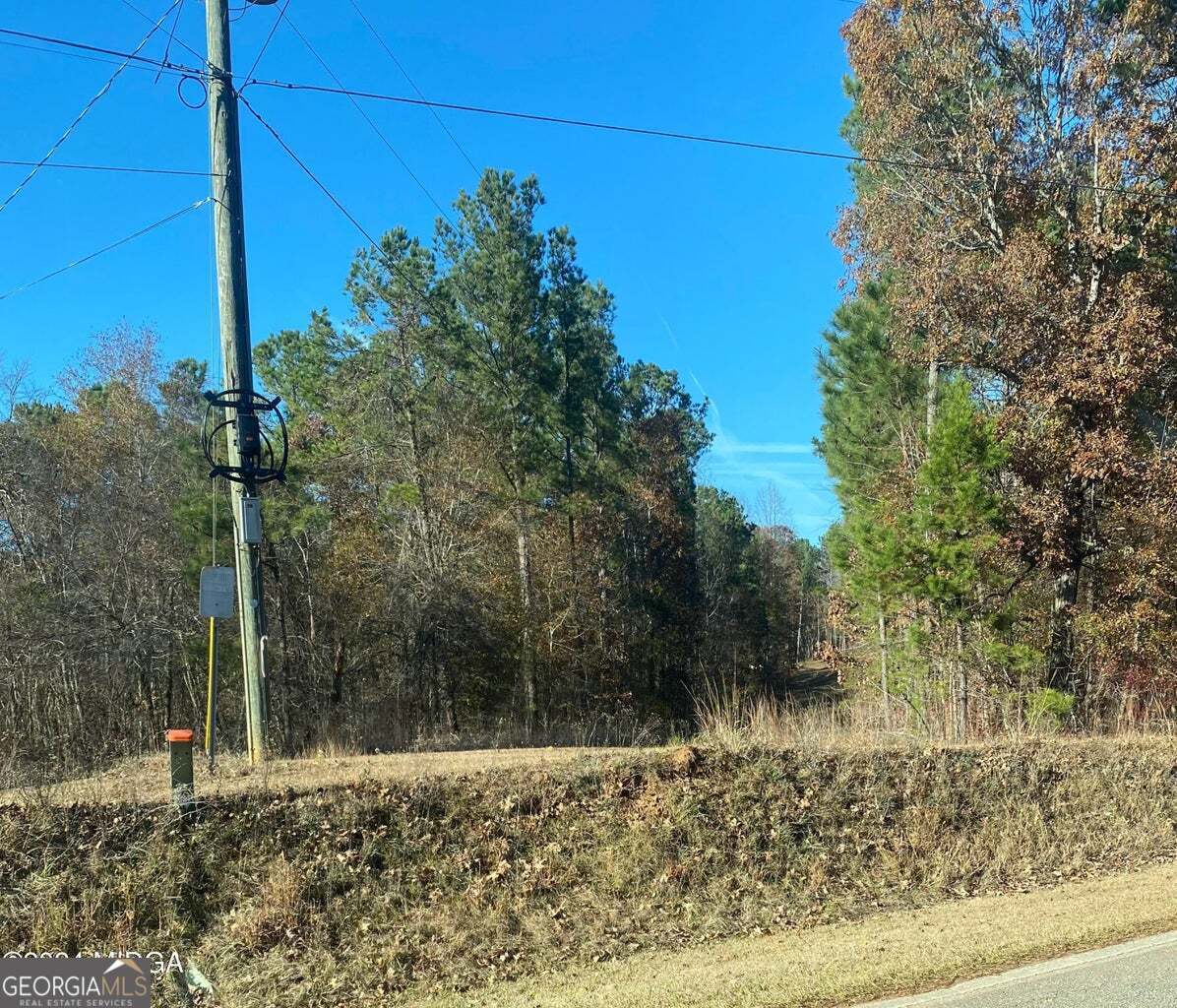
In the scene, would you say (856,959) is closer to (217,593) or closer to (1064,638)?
(217,593)

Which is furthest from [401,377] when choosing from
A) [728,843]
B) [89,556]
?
[728,843]

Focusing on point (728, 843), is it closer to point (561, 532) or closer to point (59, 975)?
point (59, 975)

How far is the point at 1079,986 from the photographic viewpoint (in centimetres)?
468

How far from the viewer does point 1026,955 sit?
5.27 m

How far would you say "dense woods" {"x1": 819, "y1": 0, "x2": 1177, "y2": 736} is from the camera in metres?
12.4

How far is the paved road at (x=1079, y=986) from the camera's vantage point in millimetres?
4457

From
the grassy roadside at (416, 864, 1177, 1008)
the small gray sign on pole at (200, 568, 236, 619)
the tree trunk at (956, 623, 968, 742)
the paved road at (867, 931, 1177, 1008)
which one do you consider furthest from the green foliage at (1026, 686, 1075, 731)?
the small gray sign on pole at (200, 568, 236, 619)

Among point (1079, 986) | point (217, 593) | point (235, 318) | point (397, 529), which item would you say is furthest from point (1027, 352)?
point (397, 529)

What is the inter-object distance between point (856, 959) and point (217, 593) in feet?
20.7

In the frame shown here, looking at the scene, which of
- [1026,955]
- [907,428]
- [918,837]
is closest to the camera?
[1026,955]

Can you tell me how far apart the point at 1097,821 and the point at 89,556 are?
17423 mm

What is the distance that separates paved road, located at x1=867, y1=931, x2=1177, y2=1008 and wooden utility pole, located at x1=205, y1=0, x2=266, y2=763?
22.4ft

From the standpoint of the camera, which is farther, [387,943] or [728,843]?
[728,843]

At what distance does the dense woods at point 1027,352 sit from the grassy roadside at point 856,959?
19.6ft
